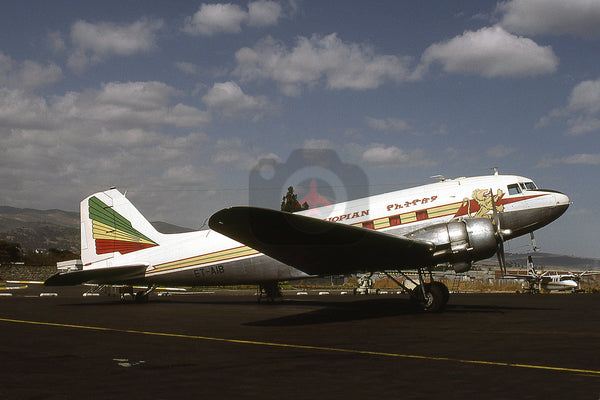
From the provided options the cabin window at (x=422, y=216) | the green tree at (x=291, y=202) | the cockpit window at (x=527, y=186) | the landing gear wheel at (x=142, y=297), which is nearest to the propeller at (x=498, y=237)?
the cockpit window at (x=527, y=186)

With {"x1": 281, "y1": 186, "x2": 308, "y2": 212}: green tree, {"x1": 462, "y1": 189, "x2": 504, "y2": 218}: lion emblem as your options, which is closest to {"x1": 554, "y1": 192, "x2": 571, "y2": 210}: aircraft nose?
{"x1": 462, "y1": 189, "x2": 504, "y2": 218}: lion emblem

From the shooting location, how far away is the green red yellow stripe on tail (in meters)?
21.1

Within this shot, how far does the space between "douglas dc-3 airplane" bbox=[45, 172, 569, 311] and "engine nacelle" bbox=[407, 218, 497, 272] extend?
0.03 meters

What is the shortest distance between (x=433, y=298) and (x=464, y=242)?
2057 mm

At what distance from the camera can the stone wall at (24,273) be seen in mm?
54250

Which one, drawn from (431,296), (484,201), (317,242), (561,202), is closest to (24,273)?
(317,242)

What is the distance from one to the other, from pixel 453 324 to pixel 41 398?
380 inches

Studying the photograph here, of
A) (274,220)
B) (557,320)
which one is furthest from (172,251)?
(557,320)

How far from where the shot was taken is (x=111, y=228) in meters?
21.3

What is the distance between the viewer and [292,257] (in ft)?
51.4

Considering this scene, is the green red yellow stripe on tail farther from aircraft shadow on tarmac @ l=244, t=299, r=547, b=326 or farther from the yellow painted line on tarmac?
aircraft shadow on tarmac @ l=244, t=299, r=547, b=326

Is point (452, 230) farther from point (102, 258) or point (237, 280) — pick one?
point (102, 258)

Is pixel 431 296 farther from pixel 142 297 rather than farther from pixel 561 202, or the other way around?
pixel 142 297

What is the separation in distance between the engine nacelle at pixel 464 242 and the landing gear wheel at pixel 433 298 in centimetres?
100
